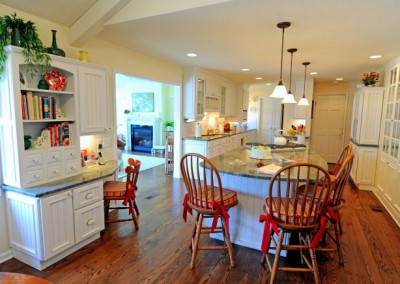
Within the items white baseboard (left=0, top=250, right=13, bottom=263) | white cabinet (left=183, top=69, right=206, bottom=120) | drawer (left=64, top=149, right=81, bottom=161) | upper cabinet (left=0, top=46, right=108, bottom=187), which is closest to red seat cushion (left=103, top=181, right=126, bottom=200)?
upper cabinet (left=0, top=46, right=108, bottom=187)

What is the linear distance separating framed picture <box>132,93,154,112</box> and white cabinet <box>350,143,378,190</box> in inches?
255

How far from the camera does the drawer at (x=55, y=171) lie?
231 centimetres

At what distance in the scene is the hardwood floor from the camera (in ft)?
6.88

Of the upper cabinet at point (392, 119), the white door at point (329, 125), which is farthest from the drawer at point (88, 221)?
the white door at point (329, 125)

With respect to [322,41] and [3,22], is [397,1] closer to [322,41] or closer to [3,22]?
[322,41]

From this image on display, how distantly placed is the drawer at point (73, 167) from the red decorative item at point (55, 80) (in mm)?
786

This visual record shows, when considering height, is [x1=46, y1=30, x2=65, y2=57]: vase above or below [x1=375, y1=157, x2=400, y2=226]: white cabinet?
above

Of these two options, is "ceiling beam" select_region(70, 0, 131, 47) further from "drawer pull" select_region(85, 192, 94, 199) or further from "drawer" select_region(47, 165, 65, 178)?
"drawer pull" select_region(85, 192, 94, 199)

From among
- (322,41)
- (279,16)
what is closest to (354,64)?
(322,41)

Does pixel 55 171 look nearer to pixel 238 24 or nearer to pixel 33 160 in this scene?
pixel 33 160

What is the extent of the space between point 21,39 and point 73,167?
1280 mm

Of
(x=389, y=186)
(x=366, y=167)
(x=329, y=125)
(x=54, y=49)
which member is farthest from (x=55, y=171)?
(x=329, y=125)

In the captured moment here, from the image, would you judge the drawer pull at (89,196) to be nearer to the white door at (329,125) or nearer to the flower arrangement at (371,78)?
the flower arrangement at (371,78)

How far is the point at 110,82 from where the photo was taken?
10.8 ft
